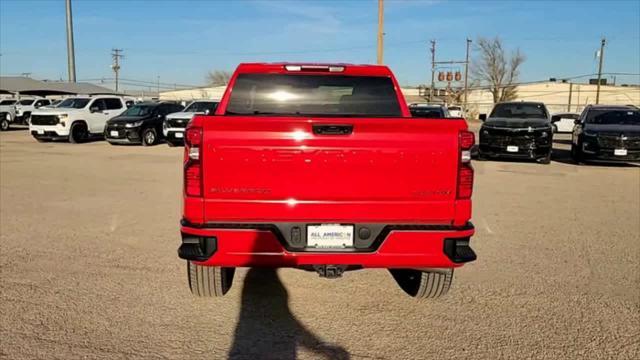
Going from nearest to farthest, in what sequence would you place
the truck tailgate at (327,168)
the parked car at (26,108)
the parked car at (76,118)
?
1. the truck tailgate at (327,168)
2. the parked car at (76,118)
3. the parked car at (26,108)

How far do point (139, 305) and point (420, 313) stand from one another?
86.5 inches

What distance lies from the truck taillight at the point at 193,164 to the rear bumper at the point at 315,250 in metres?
0.24

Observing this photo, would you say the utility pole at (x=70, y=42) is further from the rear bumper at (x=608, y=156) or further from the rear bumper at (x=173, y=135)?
the rear bumper at (x=608, y=156)

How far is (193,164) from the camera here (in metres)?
3.23

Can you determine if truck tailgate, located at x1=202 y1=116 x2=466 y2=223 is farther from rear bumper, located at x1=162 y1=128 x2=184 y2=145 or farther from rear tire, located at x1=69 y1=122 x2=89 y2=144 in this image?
rear tire, located at x1=69 y1=122 x2=89 y2=144

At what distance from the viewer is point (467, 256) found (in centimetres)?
338

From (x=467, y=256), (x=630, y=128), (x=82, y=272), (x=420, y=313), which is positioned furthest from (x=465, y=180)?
(x=630, y=128)

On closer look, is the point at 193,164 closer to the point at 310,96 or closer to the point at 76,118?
the point at 310,96

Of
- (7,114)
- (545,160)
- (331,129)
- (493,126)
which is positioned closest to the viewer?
(331,129)

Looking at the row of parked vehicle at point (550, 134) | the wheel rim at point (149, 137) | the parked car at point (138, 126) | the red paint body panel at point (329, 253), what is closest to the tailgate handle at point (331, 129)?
the red paint body panel at point (329, 253)

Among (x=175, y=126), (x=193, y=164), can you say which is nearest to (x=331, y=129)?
(x=193, y=164)

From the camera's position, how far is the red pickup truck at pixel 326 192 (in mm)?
3199

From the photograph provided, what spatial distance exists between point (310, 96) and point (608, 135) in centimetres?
1218

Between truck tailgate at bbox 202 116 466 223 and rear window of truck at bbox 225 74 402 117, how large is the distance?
113cm
